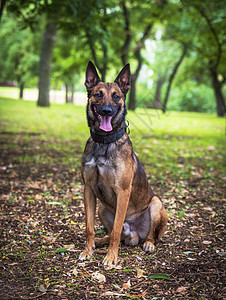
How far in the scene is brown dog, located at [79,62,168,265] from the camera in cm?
347

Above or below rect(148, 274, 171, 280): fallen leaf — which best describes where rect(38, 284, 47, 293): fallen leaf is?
below

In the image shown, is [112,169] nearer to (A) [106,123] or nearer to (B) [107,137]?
(B) [107,137]

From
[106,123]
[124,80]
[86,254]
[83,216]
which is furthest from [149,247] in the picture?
[124,80]

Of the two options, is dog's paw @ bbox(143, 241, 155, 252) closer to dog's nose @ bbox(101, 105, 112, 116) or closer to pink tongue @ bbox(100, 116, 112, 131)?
pink tongue @ bbox(100, 116, 112, 131)

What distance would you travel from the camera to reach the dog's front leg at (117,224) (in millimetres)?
3484

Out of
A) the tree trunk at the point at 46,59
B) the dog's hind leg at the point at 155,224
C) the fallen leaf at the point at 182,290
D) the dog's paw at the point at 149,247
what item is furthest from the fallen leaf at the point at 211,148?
the tree trunk at the point at 46,59

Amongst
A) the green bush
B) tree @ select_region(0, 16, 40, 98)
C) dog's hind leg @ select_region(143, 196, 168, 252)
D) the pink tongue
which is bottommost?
dog's hind leg @ select_region(143, 196, 168, 252)

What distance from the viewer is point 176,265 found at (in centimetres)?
347

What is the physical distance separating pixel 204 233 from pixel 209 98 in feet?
125

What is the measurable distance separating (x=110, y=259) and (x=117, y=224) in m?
0.40

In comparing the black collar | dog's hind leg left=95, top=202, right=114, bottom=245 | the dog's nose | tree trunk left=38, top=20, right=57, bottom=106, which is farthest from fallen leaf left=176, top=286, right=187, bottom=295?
tree trunk left=38, top=20, right=57, bottom=106

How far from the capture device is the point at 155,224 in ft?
12.8

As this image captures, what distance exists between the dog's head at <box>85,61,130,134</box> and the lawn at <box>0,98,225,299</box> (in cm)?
157

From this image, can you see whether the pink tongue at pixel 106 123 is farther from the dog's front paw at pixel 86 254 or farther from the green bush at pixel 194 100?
the green bush at pixel 194 100
